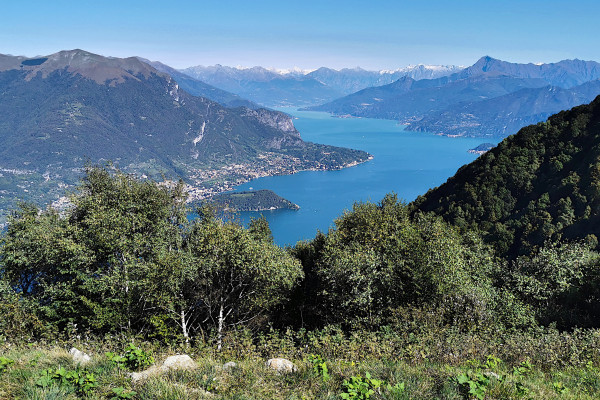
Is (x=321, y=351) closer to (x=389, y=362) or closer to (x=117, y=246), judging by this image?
(x=389, y=362)

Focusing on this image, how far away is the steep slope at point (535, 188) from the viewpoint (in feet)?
125

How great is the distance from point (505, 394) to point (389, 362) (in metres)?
2.87

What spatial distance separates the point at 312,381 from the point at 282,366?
1542mm

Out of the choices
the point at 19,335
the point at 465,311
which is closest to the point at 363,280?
the point at 465,311

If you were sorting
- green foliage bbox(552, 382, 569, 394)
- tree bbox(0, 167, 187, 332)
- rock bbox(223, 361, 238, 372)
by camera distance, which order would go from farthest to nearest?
tree bbox(0, 167, 187, 332) < rock bbox(223, 361, 238, 372) < green foliage bbox(552, 382, 569, 394)

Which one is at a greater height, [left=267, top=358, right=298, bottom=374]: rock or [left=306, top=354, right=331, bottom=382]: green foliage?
[left=306, top=354, right=331, bottom=382]: green foliage

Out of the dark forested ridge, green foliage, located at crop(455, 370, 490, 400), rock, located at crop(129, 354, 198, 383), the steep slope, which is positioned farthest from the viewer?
the dark forested ridge

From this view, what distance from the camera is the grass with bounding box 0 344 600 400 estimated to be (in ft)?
22.6

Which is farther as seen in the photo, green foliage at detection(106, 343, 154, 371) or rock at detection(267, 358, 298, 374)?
rock at detection(267, 358, 298, 374)

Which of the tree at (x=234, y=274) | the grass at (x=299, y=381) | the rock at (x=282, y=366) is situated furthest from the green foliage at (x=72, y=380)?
the tree at (x=234, y=274)

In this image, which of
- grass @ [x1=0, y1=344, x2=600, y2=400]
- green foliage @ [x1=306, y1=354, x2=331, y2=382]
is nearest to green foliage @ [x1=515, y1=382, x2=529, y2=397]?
grass @ [x1=0, y1=344, x2=600, y2=400]

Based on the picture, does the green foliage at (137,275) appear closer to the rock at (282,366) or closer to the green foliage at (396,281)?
the green foliage at (396,281)

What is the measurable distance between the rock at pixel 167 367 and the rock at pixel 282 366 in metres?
2.04

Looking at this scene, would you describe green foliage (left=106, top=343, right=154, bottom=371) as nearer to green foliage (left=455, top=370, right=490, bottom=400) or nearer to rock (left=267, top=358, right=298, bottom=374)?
rock (left=267, top=358, right=298, bottom=374)
